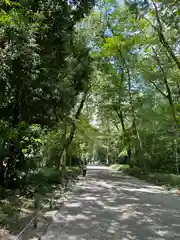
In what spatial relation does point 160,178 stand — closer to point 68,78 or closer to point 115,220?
point 68,78

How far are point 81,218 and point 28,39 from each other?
5.05m

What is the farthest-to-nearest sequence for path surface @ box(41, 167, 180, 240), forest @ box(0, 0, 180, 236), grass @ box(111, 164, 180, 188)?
1. grass @ box(111, 164, 180, 188)
2. forest @ box(0, 0, 180, 236)
3. path surface @ box(41, 167, 180, 240)

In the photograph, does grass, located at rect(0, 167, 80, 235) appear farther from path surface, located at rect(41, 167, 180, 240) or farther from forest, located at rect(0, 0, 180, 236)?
path surface, located at rect(41, 167, 180, 240)

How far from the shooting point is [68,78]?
1130 centimetres

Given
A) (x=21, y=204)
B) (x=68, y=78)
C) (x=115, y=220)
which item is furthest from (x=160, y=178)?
(x=21, y=204)

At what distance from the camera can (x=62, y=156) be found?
15648 mm

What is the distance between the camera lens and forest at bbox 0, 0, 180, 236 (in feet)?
22.8

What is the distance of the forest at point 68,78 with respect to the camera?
696cm

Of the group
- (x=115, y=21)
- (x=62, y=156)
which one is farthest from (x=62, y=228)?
(x=115, y=21)

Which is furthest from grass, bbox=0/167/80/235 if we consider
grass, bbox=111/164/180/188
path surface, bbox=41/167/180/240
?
grass, bbox=111/164/180/188

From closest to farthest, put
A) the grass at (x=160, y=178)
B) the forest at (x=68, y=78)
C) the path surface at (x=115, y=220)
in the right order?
the path surface at (x=115, y=220)
the forest at (x=68, y=78)
the grass at (x=160, y=178)

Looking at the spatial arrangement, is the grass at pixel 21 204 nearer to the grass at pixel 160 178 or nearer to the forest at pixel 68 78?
the forest at pixel 68 78

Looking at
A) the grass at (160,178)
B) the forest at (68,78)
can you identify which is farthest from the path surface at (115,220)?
the grass at (160,178)

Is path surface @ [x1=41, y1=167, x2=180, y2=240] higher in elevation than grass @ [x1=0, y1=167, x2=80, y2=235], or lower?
lower
